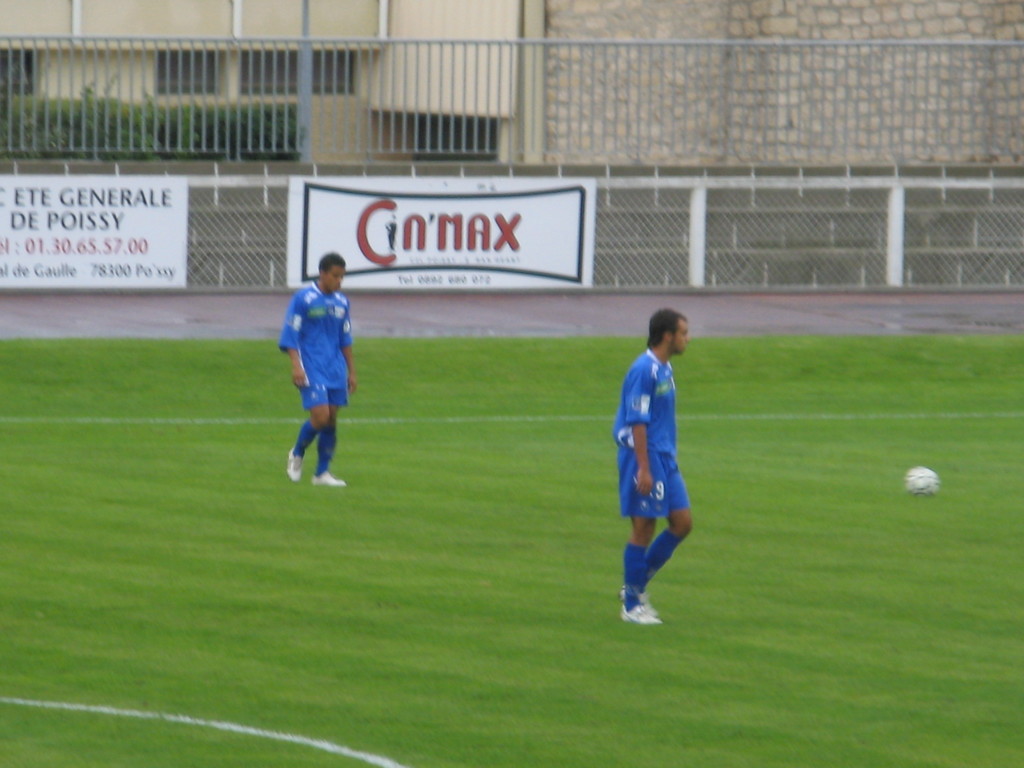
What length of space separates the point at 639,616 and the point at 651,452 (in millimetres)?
880

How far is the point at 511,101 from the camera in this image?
76.7ft

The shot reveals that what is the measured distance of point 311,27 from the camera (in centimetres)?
3303

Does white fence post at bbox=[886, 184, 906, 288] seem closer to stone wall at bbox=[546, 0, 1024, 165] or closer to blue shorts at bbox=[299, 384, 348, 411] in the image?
stone wall at bbox=[546, 0, 1024, 165]

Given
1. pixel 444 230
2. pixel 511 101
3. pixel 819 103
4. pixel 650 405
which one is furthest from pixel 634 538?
pixel 819 103

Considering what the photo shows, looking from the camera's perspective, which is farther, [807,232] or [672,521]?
[807,232]

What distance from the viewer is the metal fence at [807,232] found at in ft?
77.5

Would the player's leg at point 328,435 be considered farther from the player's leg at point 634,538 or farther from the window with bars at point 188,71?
the window with bars at point 188,71

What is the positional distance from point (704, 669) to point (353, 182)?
611 inches

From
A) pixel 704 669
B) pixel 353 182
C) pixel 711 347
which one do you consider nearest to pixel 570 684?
pixel 704 669

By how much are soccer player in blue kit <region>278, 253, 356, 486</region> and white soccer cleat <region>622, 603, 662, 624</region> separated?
4.30m

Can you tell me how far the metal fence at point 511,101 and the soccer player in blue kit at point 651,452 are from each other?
14.8m

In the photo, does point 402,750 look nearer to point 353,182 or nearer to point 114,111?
point 353,182

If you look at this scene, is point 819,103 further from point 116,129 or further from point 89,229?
point 89,229

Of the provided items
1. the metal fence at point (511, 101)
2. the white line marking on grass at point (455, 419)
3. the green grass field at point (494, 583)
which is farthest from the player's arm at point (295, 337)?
the metal fence at point (511, 101)
